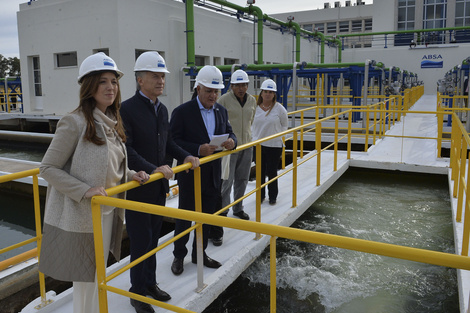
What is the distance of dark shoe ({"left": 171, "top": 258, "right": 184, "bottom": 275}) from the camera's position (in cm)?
343

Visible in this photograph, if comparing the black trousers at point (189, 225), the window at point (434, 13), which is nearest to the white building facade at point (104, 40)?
the black trousers at point (189, 225)

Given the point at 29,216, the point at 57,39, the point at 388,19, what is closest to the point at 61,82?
the point at 57,39

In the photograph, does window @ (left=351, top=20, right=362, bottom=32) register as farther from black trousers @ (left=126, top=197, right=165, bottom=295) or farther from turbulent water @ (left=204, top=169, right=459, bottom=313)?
black trousers @ (left=126, top=197, right=165, bottom=295)

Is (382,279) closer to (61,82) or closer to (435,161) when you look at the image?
(435,161)

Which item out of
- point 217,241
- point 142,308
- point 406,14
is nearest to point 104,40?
point 217,241

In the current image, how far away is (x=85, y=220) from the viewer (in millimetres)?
2123

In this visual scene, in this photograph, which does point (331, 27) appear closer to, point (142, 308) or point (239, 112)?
point (239, 112)

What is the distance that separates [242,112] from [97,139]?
253 cm

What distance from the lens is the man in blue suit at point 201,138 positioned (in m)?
3.35

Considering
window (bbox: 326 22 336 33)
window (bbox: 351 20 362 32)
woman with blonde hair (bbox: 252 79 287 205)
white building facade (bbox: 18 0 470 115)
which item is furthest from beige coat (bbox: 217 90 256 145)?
window (bbox: 351 20 362 32)

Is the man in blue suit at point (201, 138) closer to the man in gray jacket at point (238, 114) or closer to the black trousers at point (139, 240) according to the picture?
the black trousers at point (139, 240)

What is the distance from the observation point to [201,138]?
3469 millimetres

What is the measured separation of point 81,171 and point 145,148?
0.71 meters

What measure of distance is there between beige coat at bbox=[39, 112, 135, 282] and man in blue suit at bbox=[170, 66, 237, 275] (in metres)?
1.26
